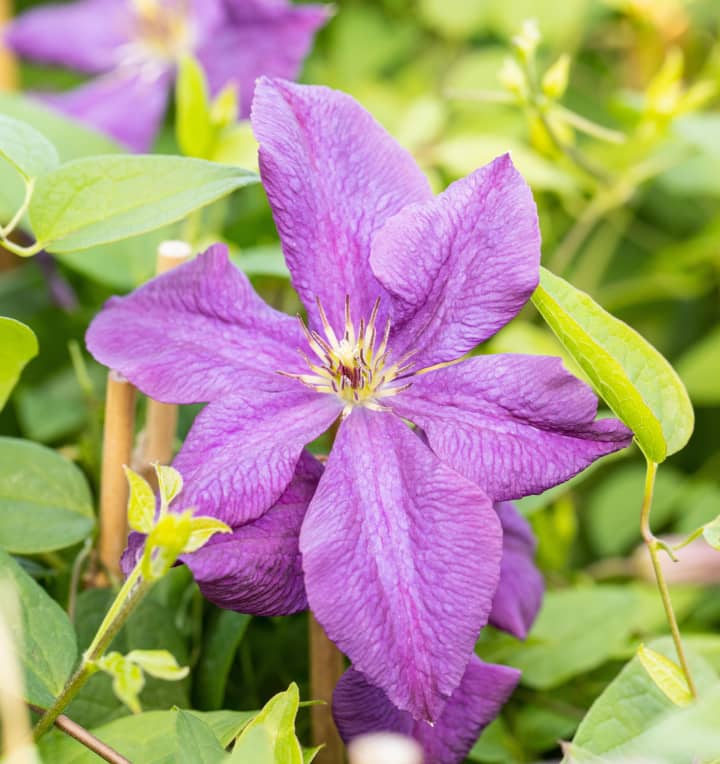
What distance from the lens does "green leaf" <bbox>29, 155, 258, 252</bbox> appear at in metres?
0.37

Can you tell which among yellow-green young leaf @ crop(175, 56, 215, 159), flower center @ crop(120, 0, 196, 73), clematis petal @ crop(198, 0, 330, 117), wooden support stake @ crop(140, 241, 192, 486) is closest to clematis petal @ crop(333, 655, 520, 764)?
wooden support stake @ crop(140, 241, 192, 486)

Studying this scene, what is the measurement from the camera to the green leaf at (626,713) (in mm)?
372

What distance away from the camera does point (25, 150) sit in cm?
37

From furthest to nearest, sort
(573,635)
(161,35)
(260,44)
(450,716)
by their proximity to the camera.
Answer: (161,35), (260,44), (573,635), (450,716)

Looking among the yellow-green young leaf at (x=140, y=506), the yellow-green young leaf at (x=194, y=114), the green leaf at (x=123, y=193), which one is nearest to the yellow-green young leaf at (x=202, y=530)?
the yellow-green young leaf at (x=140, y=506)

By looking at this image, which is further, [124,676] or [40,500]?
[40,500]

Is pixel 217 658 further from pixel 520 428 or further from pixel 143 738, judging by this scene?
pixel 520 428

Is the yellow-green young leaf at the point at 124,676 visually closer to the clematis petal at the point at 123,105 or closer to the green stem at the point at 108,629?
the green stem at the point at 108,629

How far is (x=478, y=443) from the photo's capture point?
14.2 inches

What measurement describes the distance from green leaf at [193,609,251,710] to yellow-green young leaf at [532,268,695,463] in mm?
181

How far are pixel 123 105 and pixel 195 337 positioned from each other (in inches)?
19.2

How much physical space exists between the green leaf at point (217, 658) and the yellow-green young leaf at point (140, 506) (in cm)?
14

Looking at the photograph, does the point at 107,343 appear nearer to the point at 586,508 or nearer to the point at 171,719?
the point at 171,719

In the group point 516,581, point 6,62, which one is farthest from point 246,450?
point 6,62
